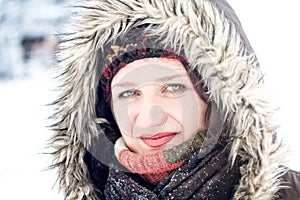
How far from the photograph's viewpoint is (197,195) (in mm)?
1312

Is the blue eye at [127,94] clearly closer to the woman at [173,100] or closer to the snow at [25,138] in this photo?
the woman at [173,100]

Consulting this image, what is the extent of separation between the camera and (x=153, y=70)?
4.40ft

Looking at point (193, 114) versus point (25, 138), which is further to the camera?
point (25, 138)

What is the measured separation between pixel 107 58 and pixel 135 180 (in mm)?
262

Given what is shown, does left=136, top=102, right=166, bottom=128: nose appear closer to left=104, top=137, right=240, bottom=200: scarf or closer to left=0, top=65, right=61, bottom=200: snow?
left=104, top=137, right=240, bottom=200: scarf

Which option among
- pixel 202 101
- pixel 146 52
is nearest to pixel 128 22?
pixel 146 52

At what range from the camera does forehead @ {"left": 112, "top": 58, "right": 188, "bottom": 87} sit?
133 centimetres

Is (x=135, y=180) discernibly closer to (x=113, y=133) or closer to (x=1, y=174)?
(x=113, y=133)

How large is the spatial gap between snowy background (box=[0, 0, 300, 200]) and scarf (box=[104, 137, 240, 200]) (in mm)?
695

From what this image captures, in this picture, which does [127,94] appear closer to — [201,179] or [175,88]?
[175,88]

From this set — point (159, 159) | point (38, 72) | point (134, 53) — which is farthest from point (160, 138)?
point (38, 72)

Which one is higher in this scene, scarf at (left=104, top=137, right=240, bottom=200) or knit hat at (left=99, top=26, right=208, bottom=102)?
knit hat at (left=99, top=26, right=208, bottom=102)

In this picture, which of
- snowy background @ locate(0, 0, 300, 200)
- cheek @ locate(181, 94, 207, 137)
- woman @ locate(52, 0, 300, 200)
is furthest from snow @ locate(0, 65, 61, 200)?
cheek @ locate(181, 94, 207, 137)

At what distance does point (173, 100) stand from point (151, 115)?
0.05 meters
